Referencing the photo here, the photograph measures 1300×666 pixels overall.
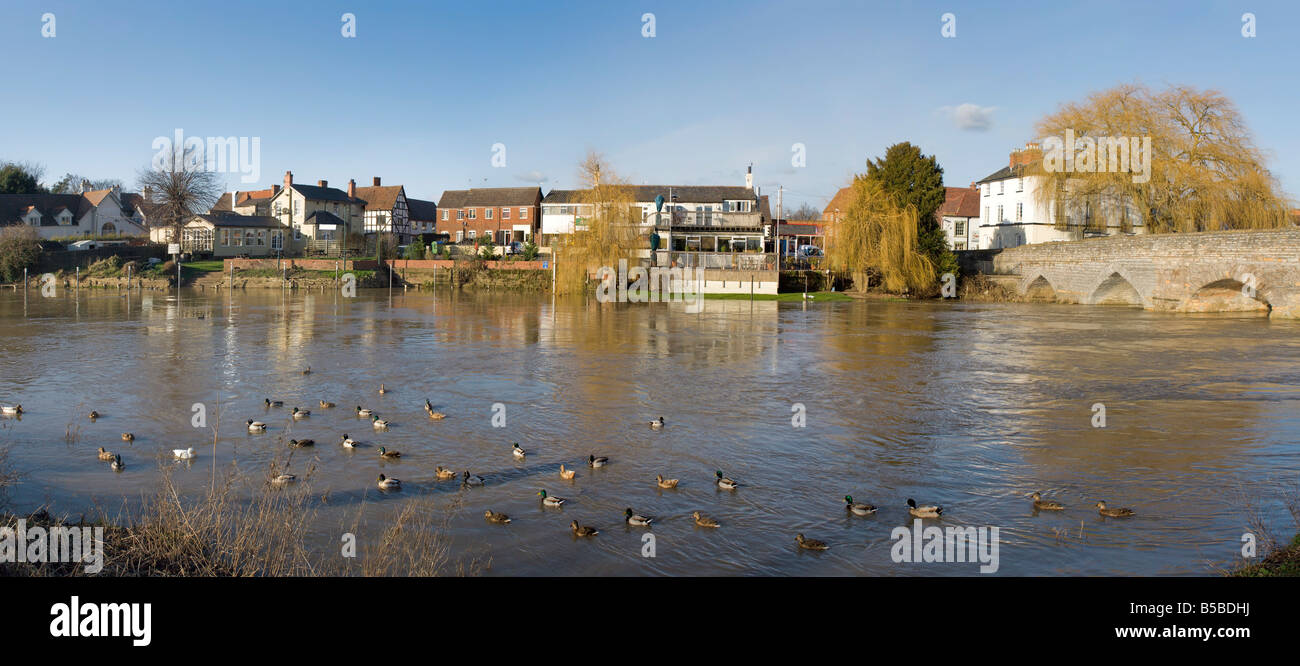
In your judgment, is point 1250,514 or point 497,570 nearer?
point 497,570

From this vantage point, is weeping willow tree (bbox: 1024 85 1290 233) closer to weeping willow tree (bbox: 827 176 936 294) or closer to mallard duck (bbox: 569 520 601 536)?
weeping willow tree (bbox: 827 176 936 294)

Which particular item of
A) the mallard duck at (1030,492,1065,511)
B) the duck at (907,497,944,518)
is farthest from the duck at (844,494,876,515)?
the mallard duck at (1030,492,1065,511)

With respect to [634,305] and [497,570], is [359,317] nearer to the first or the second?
[634,305]

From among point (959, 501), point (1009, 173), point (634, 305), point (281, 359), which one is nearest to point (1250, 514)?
point (959, 501)

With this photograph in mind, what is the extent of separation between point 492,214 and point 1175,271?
65009mm

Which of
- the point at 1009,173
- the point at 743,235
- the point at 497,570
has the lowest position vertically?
the point at 497,570

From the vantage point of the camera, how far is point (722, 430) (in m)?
17.7

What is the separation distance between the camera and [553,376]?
24688 mm

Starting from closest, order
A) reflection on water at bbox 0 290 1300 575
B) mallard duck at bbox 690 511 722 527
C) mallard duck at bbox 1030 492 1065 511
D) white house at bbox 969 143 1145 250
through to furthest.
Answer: reflection on water at bbox 0 290 1300 575, mallard duck at bbox 690 511 722 527, mallard duck at bbox 1030 492 1065 511, white house at bbox 969 143 1145 250

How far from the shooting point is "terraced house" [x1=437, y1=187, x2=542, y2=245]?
290 ft

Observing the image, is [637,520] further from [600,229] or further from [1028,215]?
[1028,215]

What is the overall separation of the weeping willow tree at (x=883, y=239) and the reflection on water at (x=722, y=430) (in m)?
25.4

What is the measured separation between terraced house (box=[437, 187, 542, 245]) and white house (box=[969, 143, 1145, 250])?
46862 mm
